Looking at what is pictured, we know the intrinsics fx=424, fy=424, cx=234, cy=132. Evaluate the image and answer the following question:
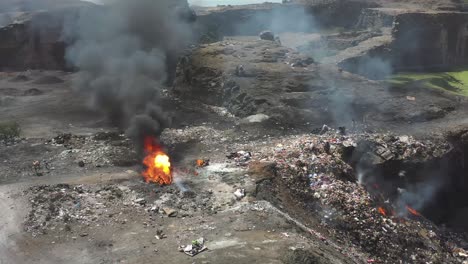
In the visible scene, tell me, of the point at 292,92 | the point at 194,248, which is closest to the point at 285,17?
the point at 292,92

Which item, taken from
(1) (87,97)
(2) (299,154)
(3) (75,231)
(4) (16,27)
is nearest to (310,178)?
(2) (299,154)

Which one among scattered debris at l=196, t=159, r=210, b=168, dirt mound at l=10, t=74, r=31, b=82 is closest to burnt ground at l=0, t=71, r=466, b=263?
scattered debris at l=196, t=159, r=210, b=168

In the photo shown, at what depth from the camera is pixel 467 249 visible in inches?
622

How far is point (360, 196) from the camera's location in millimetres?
14406

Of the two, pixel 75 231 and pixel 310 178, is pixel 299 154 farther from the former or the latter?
pixel 75 231

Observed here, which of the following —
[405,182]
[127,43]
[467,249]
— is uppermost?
[127,43]

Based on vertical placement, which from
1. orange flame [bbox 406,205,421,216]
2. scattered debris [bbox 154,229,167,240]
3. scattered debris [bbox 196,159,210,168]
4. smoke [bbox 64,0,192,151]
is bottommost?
orange flame [bbox 406,205,421,216]

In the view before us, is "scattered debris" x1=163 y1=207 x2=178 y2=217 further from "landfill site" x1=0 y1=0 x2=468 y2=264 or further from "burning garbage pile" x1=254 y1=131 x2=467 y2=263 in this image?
"burning garbage pile" x1=254 y1=131 x2=467 y2=263

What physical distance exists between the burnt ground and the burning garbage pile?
0.05 metres

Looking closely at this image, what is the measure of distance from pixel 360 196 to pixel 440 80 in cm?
1753

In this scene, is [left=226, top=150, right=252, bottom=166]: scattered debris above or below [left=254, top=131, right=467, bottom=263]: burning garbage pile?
above

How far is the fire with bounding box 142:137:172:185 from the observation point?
1489cm

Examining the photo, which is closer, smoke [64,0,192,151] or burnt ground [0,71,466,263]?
burnt ground [0,71,466,263]

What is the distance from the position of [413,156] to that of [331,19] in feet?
102
